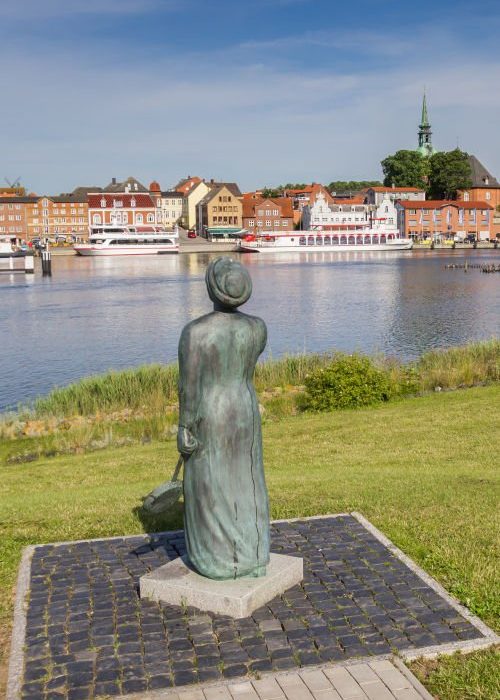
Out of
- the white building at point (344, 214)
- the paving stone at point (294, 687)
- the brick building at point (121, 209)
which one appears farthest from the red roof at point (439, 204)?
the paving stone at point (294, 687)

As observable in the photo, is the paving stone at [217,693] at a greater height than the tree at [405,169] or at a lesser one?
lesser

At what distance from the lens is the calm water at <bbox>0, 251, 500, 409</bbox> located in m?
32.8

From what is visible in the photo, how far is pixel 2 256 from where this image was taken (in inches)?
3967

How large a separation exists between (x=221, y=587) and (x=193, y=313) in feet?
137

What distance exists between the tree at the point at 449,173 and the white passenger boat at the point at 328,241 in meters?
14.7

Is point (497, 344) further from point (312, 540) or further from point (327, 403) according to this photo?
point (312, 540)

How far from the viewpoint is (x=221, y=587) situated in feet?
22.8

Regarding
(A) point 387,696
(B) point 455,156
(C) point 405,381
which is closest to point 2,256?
(B) point 455,156

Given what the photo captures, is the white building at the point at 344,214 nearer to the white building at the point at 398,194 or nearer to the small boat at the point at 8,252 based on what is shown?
the white building at the point at 398,194

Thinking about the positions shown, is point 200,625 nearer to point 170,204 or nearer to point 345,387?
point 345,387

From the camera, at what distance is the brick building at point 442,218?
13125 centimetres

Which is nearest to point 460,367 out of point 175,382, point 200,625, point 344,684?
point 175,382

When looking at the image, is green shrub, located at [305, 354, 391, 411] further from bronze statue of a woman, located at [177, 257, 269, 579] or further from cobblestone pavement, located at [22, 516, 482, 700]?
bronze statue of a woman, located at [177, 257, 269, 579]

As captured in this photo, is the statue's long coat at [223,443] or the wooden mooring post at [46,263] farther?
the wooden mooring post at [46,263]
